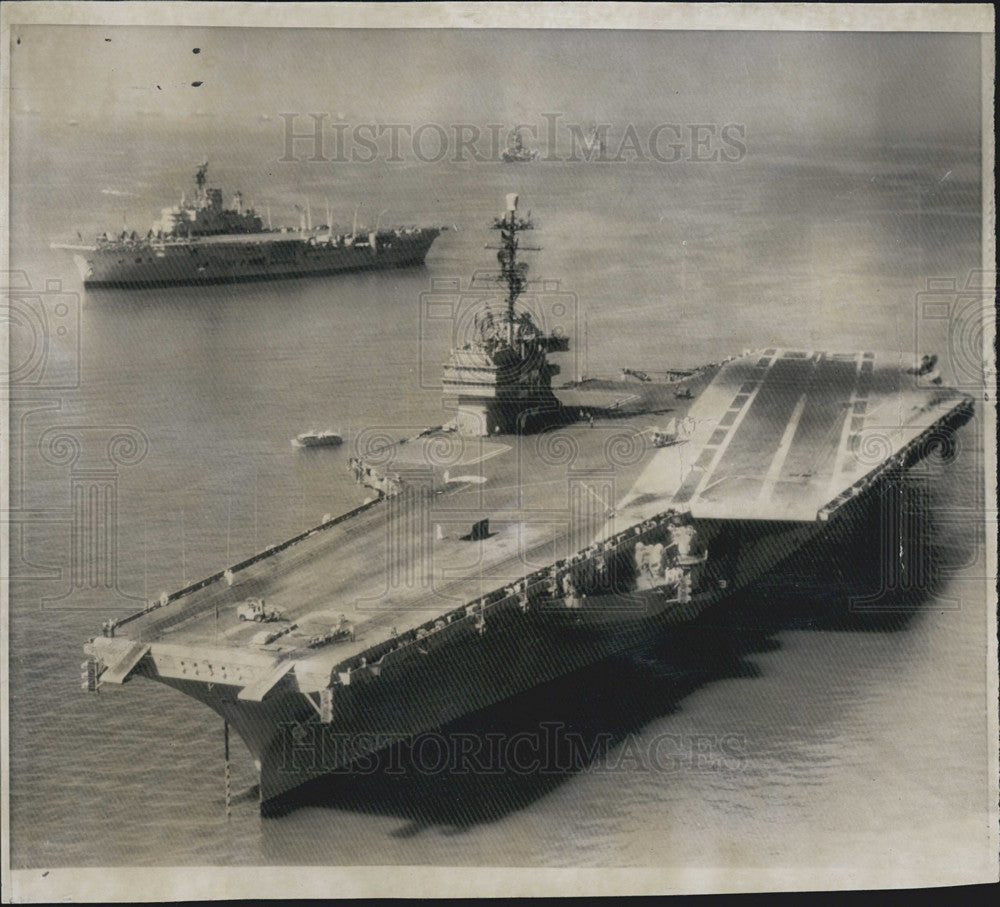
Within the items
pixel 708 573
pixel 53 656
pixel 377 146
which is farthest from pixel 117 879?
pixel 377 146

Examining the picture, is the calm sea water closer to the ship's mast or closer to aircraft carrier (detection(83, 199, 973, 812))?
the ship's mast

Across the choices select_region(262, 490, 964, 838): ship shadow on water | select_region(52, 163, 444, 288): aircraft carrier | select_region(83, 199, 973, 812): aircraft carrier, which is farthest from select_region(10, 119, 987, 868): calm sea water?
select_region(83, 199, 973, 812): aircraft carrier

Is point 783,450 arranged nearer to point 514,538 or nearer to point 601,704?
point 514,538

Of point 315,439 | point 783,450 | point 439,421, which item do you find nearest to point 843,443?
point 783,450

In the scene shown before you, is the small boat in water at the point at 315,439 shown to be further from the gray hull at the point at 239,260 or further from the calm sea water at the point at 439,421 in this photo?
the gray hull at the point at 239,260

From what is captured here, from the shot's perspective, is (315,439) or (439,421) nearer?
(315,439)
